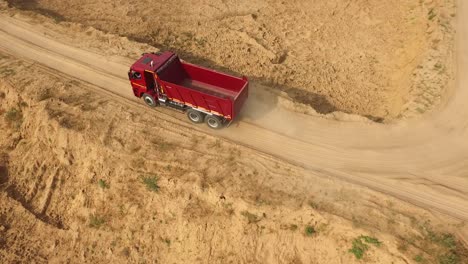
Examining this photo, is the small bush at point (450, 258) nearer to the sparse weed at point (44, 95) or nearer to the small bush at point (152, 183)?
the small bush at point (152, 183)

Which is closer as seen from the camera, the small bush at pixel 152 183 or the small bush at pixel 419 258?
the small bush at pixel 419 258

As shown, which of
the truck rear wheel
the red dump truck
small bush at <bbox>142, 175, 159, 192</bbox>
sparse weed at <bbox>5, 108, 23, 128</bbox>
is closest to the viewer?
small bush at <bbox>142, 175, 159, 192</bbox>

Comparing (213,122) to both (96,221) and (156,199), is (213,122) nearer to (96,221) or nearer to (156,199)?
(156,199)

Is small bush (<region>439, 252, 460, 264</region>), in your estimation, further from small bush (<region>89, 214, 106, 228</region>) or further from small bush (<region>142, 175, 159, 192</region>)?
small bush (<region>89, 214, 106, 228</region>)

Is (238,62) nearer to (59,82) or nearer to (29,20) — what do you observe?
(59,82)

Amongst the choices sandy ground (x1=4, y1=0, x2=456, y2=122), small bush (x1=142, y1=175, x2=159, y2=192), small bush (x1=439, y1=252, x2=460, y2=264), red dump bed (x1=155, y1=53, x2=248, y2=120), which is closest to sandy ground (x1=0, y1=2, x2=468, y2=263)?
small bush (x1=439, y1=252, x2=460, y2=264)

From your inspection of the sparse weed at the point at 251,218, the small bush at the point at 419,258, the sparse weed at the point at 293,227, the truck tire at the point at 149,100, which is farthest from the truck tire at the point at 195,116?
the small bush at the point at 419,258
